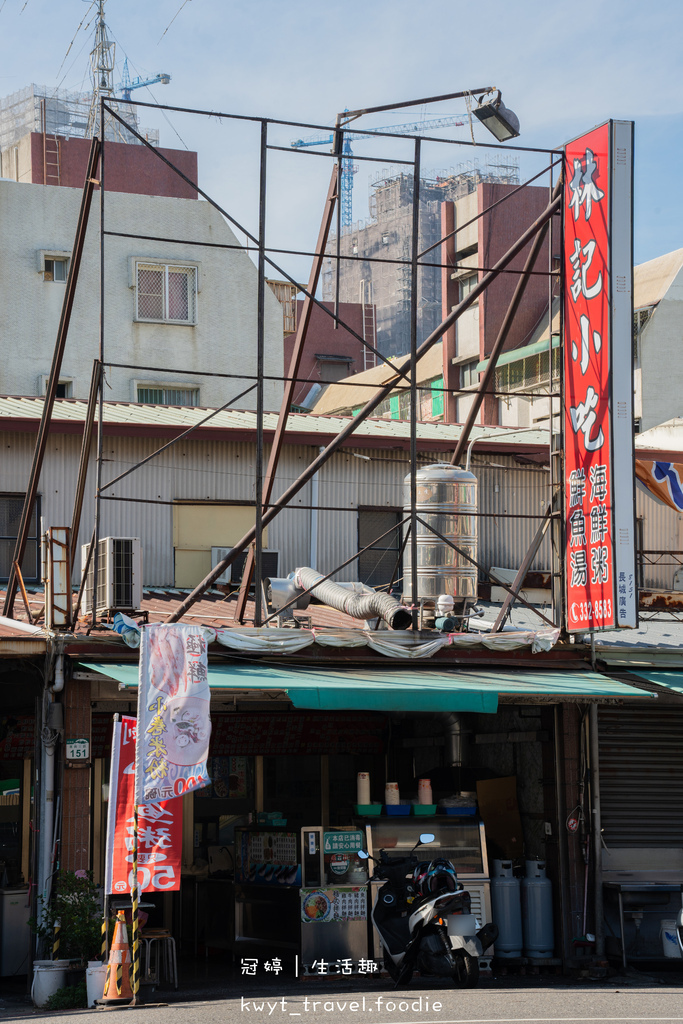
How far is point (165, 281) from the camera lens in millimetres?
29031

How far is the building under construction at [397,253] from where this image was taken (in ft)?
300

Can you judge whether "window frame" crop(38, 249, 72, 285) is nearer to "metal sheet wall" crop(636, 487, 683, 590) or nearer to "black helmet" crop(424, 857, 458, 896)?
"metal sheet wall" crop(636, 487, 683, 590)

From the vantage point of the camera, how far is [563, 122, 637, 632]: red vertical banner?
42.3 ft

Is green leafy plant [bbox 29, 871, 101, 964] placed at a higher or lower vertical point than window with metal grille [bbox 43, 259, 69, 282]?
lower

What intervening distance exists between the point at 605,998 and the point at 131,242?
22.4 meters

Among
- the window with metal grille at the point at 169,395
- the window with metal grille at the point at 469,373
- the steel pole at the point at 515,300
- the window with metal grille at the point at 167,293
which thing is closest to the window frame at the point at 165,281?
the window with metal grille at the point at 167,293

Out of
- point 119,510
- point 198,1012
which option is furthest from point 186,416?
point 198,1012

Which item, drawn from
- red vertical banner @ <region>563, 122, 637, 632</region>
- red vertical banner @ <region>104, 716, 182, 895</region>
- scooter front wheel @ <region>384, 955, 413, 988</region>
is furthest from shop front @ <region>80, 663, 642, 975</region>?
red vertical banner @ <region>563, 122, 637, 632</region>

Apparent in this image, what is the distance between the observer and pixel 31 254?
28688 mm

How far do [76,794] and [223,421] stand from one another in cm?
797

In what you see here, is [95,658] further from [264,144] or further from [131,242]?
[131,242]

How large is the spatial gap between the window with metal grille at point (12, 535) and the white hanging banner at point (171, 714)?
6436 mm

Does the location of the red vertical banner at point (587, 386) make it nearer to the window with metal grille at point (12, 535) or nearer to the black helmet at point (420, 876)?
the black helmet at point (420, 876)

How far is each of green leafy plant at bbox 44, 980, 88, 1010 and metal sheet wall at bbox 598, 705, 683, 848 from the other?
671 cm
